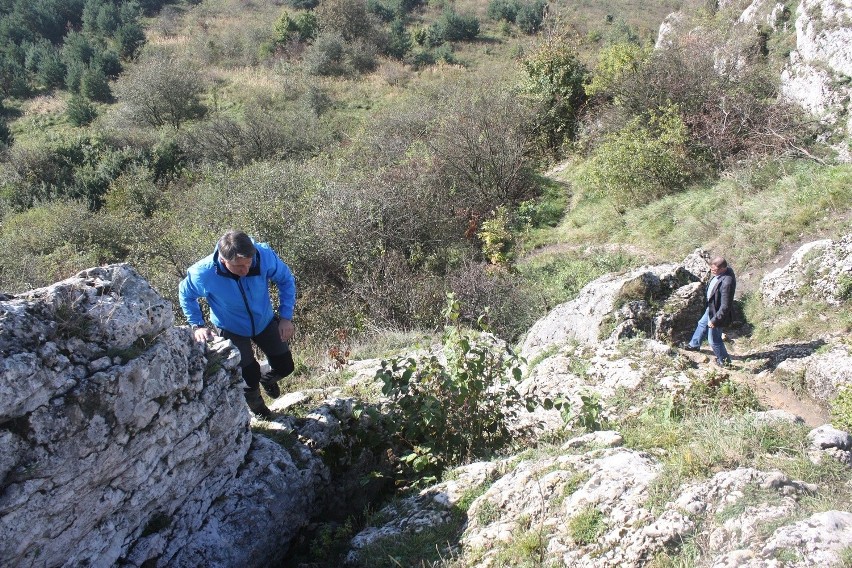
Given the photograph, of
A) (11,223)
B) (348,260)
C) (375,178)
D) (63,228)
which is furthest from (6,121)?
(348,260)

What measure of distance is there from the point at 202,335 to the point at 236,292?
0.54 meters

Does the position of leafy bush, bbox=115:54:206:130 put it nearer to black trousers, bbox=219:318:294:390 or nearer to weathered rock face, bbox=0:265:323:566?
black trousers, bbox=219:318:294:390

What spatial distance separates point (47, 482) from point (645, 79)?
15.1 m

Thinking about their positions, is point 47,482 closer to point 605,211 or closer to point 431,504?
point 431,504

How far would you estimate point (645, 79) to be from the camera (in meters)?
14.3

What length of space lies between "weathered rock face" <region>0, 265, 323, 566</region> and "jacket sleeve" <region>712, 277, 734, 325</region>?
15.9 ft

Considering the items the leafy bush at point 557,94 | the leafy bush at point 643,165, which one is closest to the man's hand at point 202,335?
the leafy bush at point 643,165

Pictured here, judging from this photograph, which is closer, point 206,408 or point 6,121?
point 206,408

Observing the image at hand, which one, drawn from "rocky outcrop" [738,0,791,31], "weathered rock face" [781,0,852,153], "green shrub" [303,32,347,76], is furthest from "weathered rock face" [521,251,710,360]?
"green shrub" [303,32,347,76]

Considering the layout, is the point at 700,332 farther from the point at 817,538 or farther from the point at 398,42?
the point at 398,42

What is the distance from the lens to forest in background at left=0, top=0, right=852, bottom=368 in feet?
33.9

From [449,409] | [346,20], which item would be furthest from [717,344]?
[346,20]

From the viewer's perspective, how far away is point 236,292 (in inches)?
169

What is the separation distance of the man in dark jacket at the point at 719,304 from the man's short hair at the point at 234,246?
16.6 feet
